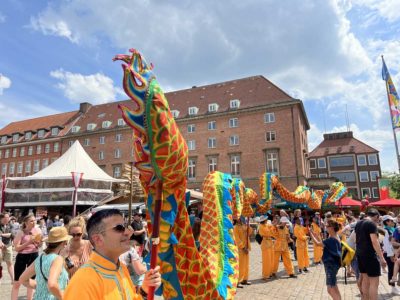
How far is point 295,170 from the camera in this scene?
3028cm

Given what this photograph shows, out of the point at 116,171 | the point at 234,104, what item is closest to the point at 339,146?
the point at 234,104

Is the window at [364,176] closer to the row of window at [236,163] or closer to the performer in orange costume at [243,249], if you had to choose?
the row of window at [236,163]

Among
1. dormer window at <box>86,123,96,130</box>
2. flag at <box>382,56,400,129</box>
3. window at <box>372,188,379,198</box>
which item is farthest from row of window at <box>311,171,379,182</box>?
dormer window at <box>86,123,96,130</box>

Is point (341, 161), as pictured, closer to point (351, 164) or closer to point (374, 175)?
point (351, 164)

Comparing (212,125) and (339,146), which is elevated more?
(339,146)

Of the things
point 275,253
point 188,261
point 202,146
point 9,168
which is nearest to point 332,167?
point 202,146

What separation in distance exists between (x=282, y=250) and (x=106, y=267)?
27.2ft

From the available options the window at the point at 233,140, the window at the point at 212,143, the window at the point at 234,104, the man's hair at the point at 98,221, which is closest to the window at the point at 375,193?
the window at the point at 233,140

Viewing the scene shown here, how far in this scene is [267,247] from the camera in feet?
29.7

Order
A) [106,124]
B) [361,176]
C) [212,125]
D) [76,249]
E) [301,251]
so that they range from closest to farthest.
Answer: [76,249] → [301,251] → [212,125] → [106,124] → [361,176]

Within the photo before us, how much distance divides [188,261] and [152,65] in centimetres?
164

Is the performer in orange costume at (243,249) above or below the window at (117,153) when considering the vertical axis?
below

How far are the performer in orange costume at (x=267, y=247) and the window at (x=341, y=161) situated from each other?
52.0 m

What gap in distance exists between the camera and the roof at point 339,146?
55888mm
